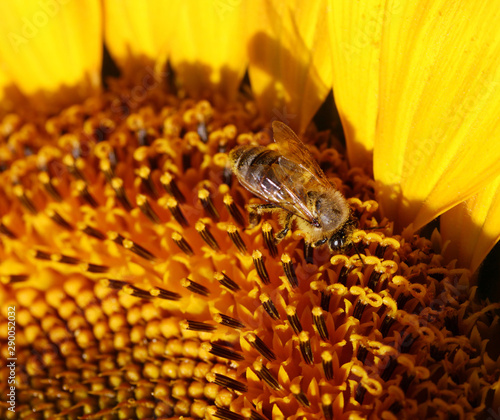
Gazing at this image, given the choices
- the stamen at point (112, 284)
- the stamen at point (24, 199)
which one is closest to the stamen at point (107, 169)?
the stamen at point (24, 199)

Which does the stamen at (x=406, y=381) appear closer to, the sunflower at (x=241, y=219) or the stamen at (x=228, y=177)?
the sunflower at (x=241, y=219)

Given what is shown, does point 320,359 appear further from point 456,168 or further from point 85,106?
point 85,106

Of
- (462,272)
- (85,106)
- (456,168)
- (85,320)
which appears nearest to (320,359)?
(462,272)

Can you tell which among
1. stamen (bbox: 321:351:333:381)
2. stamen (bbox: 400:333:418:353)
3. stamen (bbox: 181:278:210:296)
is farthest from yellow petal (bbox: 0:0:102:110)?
stamen (bbox: 400:333:418:353)

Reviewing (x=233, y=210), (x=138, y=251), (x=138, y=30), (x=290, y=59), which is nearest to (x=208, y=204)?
(x=233, y=210)

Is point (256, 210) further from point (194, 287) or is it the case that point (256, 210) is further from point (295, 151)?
point (194, 287)
